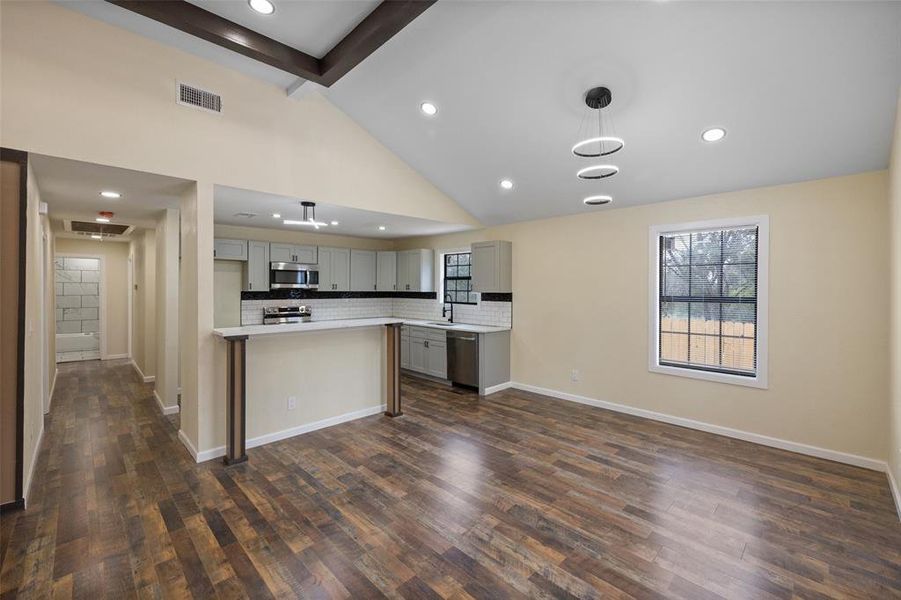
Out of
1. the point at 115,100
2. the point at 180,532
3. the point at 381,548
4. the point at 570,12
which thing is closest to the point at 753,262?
the point at 570,12

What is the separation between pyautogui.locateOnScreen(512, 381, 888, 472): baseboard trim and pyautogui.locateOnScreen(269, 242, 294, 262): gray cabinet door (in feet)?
14.5

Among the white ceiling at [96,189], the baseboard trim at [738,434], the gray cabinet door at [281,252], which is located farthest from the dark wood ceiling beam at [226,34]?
the baseboard trim at [738,434]

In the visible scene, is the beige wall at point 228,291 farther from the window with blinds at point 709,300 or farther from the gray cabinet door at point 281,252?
the window with blinds at point 709,300

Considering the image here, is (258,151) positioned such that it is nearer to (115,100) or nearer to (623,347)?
(115,100)

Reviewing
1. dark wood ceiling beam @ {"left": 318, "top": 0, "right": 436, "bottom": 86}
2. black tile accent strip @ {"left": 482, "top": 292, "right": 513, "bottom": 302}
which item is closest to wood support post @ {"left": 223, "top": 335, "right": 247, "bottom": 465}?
dark wood ceiling beam @ {"left": 318, "top": 0, "right": 436, "bottom": 86}

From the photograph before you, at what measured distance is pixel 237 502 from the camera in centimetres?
279

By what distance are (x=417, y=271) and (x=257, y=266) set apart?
2.56 m

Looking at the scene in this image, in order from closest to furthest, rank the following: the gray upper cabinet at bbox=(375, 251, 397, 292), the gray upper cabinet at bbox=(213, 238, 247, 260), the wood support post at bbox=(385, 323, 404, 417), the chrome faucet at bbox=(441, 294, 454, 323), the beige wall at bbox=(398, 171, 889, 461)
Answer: the beige wall at bbox=(398, 171, 889, 461), the wood support post at bbox=(385, 323, 404, 417), the gray upper cabinet at bbox=(213, 238, 247, 260), the chrome faucet at bbox=(441, 294, 454, 323), the gray upper cabinet at bbox=(375, 251, 397, 292)

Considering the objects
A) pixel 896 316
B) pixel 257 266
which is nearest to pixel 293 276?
pixel 257 266

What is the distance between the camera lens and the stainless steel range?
6.46 metres

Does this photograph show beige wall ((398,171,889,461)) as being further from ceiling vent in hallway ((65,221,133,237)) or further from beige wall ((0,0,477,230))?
ceiling vent in hallway ((65,221,133,237))

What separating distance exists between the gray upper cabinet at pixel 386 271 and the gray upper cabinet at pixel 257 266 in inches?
80.4

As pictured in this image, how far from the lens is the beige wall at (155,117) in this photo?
2635 mm

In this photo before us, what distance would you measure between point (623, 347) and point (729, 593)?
120 inches
